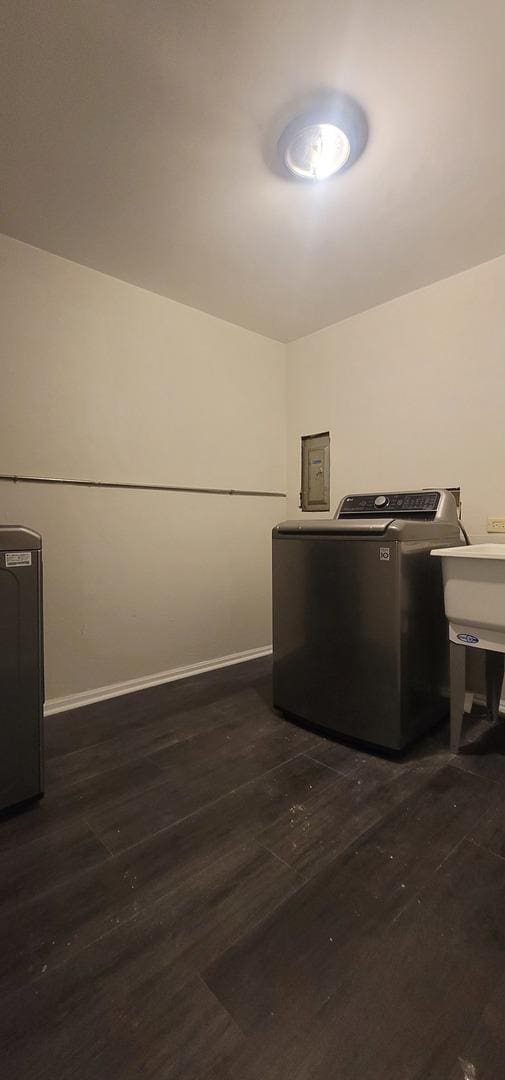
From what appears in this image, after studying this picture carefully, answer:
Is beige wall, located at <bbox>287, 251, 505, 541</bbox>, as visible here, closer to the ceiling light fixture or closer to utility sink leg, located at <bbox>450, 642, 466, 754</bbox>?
utility sink leg, located at <bbox>450, 642, 466, 754</bbox>

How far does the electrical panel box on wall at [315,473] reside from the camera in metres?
2.89

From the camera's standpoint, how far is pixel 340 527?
167 cm

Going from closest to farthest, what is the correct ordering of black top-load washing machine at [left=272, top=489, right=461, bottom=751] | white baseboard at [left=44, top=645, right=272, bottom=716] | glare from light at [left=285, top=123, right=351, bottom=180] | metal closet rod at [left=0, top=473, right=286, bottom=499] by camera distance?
glare from light at [left=285, top=123, right=351, bottom=180], black top-load washing machine at [left=272, top=489, right=461, bottom=751], metal closet rod at [left=0, top=473, right=286, bottom=499], white baseboard at [left=44, top=645, right=272, bottom=716]

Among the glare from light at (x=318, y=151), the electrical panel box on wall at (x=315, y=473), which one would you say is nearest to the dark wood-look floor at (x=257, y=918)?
the electrical panel box on wall at (x=315, y=473)

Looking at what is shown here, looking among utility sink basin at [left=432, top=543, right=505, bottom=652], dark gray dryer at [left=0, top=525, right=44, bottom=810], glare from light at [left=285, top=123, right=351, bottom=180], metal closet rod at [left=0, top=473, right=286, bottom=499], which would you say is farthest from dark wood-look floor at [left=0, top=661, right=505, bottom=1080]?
glare from light at [left=285, top=123, right=351, bottom=180]

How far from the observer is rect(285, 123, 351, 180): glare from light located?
4.51 feet

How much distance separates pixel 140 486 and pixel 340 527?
3.94 ft

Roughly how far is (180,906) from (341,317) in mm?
2895

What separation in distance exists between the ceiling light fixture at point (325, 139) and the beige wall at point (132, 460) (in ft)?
3.76

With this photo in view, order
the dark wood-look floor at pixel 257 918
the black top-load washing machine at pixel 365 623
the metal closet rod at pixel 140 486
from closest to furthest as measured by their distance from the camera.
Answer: the dark wood-look floor at pixel 257 918
the black top-load washing machine at pixel 365 623
the metal closet rod at pixel 140 486

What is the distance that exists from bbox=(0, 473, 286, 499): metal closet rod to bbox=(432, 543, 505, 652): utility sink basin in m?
1.50

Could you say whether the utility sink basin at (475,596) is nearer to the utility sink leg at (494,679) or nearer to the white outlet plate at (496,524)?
the utility sink leg at (494,679)

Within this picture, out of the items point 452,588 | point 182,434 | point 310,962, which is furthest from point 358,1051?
point 182,434

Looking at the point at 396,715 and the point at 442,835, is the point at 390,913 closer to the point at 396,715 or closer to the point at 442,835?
the point at 442,835
